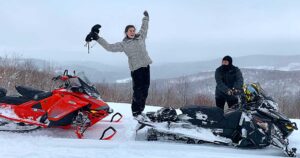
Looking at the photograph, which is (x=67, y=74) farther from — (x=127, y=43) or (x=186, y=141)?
(x=186, y=141)

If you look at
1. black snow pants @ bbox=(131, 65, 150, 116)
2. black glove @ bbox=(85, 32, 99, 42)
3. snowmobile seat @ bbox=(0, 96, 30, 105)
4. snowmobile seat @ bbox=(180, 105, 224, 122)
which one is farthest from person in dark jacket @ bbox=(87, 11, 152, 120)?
snowmobile seat @ bbox=(0, 96, 30, 105)

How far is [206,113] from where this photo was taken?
5004 millimetres

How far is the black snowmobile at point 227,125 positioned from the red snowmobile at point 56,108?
0.74 metres

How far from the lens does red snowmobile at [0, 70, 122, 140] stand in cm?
506

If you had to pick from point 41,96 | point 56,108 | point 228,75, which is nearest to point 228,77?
point 228,75

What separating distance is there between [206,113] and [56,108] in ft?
7.03

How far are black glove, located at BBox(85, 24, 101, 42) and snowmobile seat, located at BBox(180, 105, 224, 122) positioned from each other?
1.90 metres

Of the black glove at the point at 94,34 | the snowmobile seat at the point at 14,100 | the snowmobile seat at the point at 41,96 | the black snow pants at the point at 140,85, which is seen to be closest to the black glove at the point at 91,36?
the black glove at the point at 94,34

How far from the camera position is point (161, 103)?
1909 centimetres

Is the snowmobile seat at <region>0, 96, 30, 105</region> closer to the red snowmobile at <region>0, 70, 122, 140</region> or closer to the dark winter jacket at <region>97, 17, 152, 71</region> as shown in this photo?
the red snowmobile at <region>0, 70, 122, 140</region>

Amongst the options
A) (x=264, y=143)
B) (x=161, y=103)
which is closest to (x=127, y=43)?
(x=264, y=143)

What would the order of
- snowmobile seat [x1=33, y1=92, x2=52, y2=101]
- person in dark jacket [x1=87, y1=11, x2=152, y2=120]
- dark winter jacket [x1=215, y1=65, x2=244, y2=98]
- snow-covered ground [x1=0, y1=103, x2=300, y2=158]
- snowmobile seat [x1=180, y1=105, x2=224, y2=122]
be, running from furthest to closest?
dark winter jacket [x1=215, y1=65, x2=244, y2=98]
person in dark jacket [x1=87, y1=11, x2=152, y2=120]
snowmobile seat [x1=33, y1=92, x2=52, y2=101]
snowmobile seat [x1=180, y1=105, x2=224, y2=122]
snow-covered ground [x1=0, y1=103, x2=300, y2=158]

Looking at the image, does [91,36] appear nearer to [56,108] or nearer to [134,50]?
[134,50]

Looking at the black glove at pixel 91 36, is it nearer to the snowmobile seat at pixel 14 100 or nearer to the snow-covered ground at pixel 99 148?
the snowmobile seat at pixel 14 100
